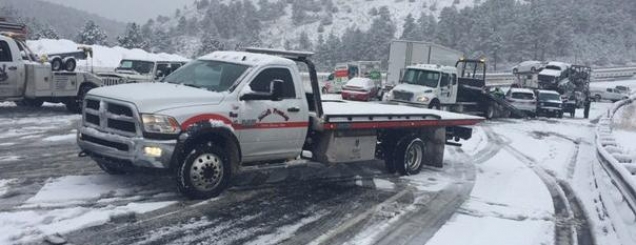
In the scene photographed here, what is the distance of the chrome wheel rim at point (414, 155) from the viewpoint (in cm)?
1164

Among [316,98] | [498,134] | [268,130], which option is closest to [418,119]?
[316,98]

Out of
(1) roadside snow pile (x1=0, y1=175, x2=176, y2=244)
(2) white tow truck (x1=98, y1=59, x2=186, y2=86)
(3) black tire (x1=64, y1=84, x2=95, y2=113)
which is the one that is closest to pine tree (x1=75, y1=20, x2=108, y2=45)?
(2) white tow truck (x1=98, y1=59, x2=186, y2=86)

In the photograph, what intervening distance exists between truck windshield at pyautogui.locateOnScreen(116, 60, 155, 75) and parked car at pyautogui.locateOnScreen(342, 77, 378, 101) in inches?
531

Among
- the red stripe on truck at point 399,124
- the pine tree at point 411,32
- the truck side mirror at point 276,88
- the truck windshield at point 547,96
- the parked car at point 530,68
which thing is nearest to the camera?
the truck side mirror at point 276,88

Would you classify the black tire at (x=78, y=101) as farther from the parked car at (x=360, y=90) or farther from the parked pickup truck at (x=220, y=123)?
the parked car at (x=360, y=90)

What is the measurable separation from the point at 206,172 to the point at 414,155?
515 cm

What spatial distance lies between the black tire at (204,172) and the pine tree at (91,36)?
70.0 metres

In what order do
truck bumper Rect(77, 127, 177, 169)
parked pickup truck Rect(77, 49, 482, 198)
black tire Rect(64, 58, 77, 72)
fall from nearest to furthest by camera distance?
truck bumper Rect(77, 127, 177, 169), parked pickup truck Rect(77, 49, 482, 198), black tire Rect(64, 58, 77, 72)

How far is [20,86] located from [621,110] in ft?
109

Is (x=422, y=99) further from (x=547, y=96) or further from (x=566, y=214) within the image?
(x=566, y=214)

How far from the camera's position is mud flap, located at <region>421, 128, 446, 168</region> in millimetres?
12422

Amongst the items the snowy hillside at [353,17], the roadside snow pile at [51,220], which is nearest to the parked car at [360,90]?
the roadside snow pile at [51,220]

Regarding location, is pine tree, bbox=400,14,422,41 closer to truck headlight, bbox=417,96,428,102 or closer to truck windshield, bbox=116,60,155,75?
truck headlight, bbox=417,96,428,102

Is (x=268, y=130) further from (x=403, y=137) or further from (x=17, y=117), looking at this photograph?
(x=17, y=117)
